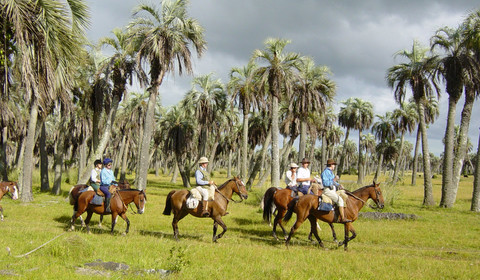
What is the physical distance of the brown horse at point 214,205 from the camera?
36.2ft

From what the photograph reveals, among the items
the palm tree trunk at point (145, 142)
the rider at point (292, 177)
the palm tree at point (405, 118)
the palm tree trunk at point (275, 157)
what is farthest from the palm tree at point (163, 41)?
the palm tree at point (405, 118)

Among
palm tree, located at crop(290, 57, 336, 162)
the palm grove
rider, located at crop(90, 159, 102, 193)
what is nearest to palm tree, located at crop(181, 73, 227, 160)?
the palm grove

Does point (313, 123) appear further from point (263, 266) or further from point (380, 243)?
point (263, 266)

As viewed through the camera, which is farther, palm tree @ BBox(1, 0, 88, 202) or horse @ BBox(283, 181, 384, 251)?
horse @ BBox(283, 181, 384, 251)

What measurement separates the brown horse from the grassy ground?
669 millimetres

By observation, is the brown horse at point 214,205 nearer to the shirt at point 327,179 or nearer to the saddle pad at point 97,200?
the saddle pad at point 97,200

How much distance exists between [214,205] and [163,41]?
1492 centimetres

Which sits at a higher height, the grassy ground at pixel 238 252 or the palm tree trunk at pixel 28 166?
the palm tree trunk at pixel 28 166

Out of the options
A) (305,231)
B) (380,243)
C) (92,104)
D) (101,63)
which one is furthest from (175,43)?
(380,243)

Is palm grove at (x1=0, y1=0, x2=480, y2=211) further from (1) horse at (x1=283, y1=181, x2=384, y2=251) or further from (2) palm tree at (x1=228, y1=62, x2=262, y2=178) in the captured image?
(1) horse at (x1=283, y1=181, x2=384, y2=251)

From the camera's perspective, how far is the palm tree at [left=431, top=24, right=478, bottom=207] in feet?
73.3

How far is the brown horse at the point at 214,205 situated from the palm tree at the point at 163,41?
12678mm

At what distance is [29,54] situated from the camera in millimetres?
7809

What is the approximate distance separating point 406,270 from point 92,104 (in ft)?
75.6
